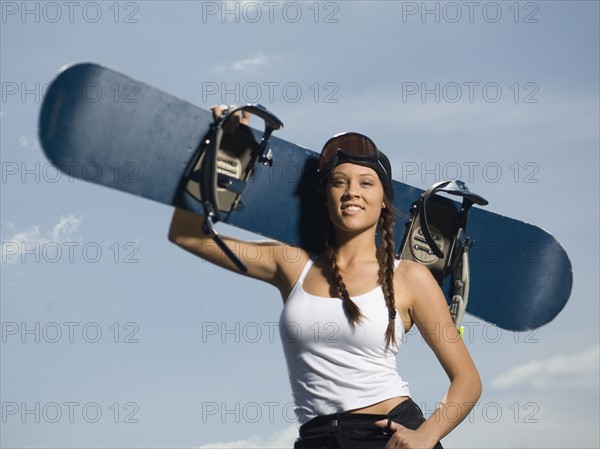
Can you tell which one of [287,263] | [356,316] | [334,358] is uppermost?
[287,263]

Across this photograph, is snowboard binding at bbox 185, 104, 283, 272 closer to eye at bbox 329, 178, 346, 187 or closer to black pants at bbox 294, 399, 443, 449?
eye at bbox 329, 178, 346, 187

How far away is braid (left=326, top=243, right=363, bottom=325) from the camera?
3148 mm

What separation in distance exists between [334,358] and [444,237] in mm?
1186

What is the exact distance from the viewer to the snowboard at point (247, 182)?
130 inches

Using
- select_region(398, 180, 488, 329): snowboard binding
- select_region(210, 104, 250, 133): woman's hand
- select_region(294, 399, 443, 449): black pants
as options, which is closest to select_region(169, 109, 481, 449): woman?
select_region(294, 399, 443, 449): black pants

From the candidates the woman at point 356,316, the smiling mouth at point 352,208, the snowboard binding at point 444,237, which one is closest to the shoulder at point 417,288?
the woman at point 356,316

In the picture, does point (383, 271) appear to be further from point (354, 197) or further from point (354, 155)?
point (354, 155)

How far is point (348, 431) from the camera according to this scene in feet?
10.0

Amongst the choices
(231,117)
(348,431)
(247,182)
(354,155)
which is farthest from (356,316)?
(231,117)

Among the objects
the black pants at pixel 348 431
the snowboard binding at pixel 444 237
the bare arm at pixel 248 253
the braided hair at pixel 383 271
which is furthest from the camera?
the snowboard binding at pixel 444 237

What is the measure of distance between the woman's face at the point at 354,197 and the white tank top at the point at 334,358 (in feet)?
1.15

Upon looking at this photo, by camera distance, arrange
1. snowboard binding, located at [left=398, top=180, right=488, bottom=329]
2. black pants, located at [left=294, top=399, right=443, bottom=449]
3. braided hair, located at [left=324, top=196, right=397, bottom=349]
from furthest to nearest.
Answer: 1. snowboard binding, located at [left=398, top=180, right=488, bottom=329]
2. braided hair, located at [left=324, top=196, right=397, bottom=349]
3. black pants, located at [left=294, top=399, right=443, bottom=449]

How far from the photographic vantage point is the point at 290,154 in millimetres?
3711

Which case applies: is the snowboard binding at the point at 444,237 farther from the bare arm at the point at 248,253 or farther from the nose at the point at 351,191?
the bare arm at the point at 248,253
